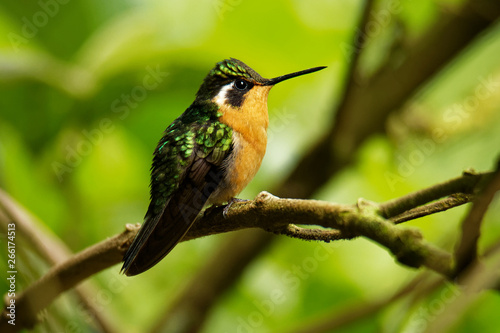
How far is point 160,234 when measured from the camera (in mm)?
2207

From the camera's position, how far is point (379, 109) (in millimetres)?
4141

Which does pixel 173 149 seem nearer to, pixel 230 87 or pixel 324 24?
pixel 230 87

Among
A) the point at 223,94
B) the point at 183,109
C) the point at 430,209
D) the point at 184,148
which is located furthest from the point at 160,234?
the point at 183,109

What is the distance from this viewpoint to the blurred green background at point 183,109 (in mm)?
3865

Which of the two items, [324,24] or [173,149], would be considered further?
[324,24]

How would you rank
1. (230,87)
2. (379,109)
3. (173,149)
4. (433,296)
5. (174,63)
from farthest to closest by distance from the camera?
(379,109) → (174,63) → (433,296) → (230,87) → (173,149)

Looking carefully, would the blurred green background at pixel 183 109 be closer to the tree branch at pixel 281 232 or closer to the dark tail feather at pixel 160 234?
the tree branch at pixel 281 232

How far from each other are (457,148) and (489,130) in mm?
331

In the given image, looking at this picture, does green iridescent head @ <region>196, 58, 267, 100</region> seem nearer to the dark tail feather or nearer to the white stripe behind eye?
the white stripe behind eye

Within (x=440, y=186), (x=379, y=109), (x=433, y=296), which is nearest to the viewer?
(x=440, y=186)

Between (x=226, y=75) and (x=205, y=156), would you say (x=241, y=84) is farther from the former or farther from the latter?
(x=205, y=156)

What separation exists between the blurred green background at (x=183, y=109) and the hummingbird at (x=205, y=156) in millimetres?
1108

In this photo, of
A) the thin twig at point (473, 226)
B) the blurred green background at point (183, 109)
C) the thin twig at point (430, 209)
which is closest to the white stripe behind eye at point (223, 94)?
the blurred green background at point (183, 109)

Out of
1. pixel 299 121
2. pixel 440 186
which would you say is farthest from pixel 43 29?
pixel 440 186
